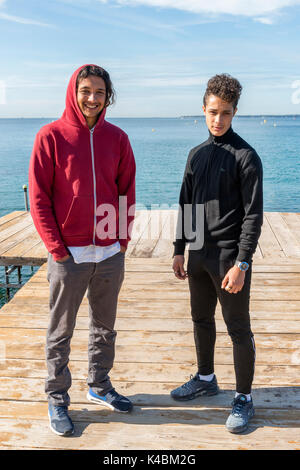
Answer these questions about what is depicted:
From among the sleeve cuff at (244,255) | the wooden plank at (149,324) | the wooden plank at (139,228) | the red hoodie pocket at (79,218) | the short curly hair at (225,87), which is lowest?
the wooden plank at (149,324)

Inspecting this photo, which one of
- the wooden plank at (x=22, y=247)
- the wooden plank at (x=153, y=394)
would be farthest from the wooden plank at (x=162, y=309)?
the wooden plank at (x=22, y=247)

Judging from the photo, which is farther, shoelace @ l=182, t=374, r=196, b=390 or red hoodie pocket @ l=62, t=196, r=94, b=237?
shoelace @ l=182, t=374, r=196, b=390

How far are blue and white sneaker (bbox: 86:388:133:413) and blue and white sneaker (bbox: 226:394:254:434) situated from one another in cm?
61

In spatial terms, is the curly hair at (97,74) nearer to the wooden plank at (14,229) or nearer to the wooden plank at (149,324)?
the wooden plank at (149,324)

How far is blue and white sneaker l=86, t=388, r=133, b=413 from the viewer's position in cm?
258

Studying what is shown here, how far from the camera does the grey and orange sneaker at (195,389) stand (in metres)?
2.72

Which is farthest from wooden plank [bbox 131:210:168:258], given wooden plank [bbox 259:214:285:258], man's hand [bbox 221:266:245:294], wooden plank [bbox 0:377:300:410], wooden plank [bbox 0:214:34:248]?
man's hand [bbox 221:266:245:294]

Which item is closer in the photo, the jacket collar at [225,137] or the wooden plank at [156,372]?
the jacket collar at [225,137]

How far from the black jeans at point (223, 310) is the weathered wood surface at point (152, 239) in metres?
3.10

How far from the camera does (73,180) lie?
2.30 metres

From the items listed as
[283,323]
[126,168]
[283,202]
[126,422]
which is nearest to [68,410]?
[126,422]

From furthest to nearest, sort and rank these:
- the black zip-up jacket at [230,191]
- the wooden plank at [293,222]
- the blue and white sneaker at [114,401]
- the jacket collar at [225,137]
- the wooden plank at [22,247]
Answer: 1. the wooden plank at [293,222]
2. the wooden plank at [22,247]
3. the blue and white sneaker at [114,401]
4. the jacket collar at [225,137]
5. the black zip-up jacket at [230,191]

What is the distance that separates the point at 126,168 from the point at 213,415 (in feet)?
5.17

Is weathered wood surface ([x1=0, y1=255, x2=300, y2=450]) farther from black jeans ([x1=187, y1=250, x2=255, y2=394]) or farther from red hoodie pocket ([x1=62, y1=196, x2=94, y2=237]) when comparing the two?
red hoodie pocket ([x1=62, y1=196, x2=94, y2=237])
